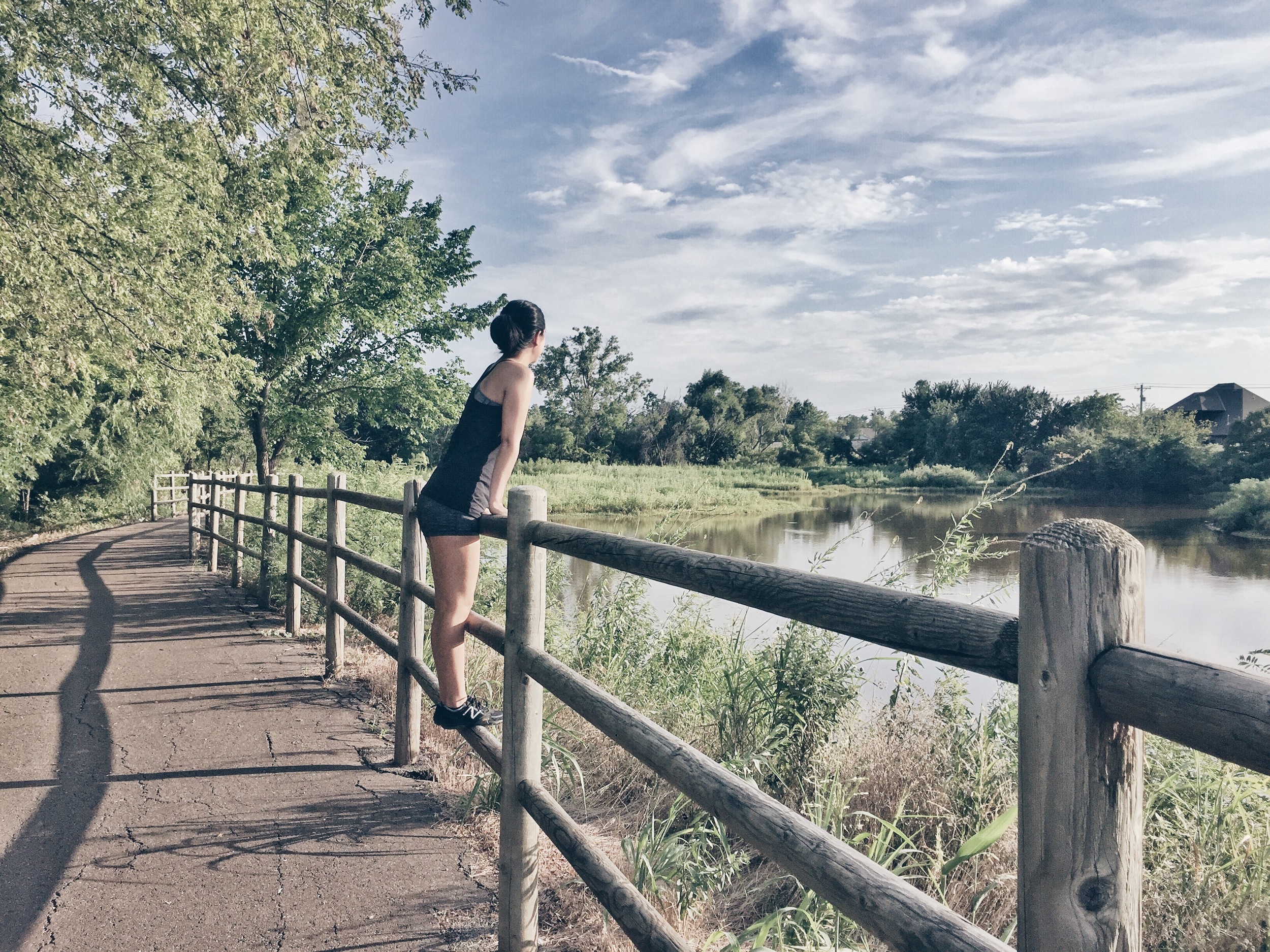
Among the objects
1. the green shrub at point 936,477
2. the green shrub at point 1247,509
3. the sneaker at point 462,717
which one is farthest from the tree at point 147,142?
the green shrub at point 1247,509

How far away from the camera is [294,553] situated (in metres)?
7.05

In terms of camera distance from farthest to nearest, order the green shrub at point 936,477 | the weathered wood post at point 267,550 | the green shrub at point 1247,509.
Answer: the green shrub at point 936,477 < the green shrub at point 1247,509 < the weathered wood post at point 267,550

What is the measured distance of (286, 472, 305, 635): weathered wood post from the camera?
23.1 feet

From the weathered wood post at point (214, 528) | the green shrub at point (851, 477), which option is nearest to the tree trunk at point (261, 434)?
the weathered wood post at point (214, 528)

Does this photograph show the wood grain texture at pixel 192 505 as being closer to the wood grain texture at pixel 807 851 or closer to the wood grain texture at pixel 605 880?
the wood grain texture at pixel 605 880

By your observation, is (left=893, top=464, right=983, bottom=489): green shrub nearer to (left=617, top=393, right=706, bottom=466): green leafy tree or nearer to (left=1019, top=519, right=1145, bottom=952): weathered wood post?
(left=617, top=393, right=706, bottom=466): green leafy tree

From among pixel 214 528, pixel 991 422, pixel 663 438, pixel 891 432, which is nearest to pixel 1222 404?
pixel 891 432

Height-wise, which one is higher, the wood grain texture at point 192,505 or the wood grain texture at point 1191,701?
the wood grain texture at point 1191,701

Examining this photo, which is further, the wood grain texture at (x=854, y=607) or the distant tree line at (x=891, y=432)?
the distant tree line at (x=891, y=432)

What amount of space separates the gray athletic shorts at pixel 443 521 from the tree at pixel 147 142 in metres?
6.24

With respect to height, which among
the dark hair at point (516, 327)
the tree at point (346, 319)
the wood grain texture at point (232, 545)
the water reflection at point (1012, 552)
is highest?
the tree at point (346, 319)

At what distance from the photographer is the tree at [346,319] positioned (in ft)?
60.1

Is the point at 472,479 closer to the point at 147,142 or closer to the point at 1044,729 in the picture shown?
the point at 1044,729

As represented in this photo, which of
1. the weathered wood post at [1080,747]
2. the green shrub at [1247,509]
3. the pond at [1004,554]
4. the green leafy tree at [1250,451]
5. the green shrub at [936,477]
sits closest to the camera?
the weathered wood post at [1080,747]
